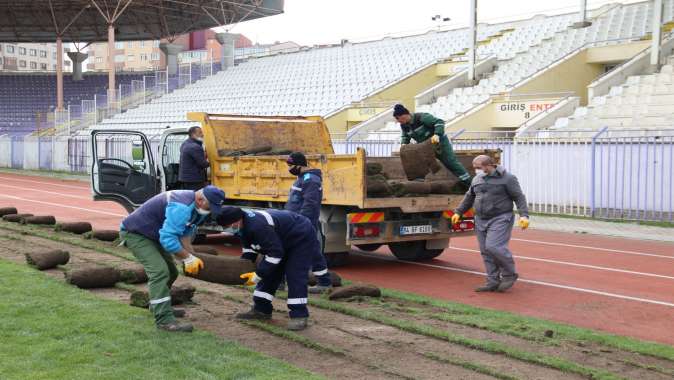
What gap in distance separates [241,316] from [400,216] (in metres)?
4.23

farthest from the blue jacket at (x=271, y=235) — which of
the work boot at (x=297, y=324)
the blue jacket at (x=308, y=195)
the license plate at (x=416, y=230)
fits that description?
the license plate at (x=416, y=230)

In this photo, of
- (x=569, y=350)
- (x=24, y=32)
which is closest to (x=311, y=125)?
(x=569, y=350)

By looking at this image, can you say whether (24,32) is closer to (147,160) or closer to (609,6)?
(609,6)

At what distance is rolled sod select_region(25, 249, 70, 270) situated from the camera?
33.2 feet

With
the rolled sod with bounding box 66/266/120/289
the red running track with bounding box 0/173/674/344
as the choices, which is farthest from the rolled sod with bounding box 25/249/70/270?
the red running track with bounding box 0/173/674/344

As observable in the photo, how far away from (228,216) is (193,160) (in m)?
5.89

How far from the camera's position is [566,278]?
35.8ft

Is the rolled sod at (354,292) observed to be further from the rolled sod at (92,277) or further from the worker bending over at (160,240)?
the rolled sod at (92,277)

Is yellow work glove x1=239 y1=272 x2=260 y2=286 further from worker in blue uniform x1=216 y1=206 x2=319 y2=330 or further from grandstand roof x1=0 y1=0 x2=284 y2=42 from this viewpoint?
grandstand roof x1=0 y1=0 x2=284 y2=42

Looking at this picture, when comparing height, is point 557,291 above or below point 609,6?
below

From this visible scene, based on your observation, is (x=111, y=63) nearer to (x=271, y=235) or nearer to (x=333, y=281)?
(x=333, y=281)

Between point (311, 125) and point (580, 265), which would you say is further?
point (311, 125)

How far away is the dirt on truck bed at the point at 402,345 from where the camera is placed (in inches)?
240

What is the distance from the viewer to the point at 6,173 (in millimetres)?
41594
